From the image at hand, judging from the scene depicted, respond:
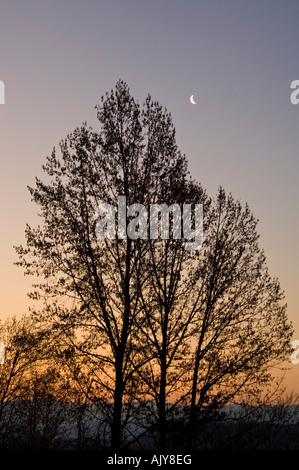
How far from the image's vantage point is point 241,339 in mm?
20734

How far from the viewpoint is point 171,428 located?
61.0 ft

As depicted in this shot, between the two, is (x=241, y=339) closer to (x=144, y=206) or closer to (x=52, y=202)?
(x=144, y=206)

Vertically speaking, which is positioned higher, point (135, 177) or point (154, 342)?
point (135, 177)

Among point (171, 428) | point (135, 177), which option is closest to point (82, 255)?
point (135, 177)

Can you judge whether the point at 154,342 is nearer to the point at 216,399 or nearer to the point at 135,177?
the point at 216,399

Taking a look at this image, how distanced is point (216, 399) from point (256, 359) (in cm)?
A: 228

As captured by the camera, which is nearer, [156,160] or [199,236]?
[156,160]

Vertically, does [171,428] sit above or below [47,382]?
below
